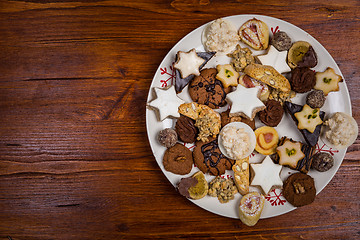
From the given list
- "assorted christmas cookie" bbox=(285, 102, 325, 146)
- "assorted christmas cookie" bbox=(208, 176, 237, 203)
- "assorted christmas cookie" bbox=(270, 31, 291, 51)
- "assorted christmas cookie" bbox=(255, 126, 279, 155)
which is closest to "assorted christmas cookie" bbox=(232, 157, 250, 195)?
"assorted christmas cookie" bbox=(208, 176, 237, 203)

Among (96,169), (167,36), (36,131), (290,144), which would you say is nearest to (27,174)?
(36,131)

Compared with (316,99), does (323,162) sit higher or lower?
lower

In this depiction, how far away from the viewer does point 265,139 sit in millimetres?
2641

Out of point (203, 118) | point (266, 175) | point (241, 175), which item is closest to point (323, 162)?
point (266, 175)

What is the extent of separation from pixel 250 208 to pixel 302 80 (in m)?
1.21

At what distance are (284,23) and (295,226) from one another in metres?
1.89

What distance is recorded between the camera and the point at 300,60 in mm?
2639

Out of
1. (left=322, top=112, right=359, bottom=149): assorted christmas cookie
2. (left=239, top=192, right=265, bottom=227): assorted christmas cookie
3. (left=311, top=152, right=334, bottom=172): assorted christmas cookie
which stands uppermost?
(left=322, top=112, right=359, bottom=149): assorted christmas cookie

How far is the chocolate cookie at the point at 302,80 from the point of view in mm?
2605

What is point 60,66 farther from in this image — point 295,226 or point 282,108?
point 295,226

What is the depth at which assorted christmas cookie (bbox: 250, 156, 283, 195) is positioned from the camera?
259 cm

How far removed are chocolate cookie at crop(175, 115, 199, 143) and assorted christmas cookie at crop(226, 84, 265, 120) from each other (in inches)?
14.5

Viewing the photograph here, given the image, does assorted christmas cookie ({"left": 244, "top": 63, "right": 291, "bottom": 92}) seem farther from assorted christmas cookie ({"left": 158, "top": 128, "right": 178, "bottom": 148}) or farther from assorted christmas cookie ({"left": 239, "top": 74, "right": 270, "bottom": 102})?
assorted christmas cookie ({"left": 158, "top": 128, "right": 178, "bottom": 148})

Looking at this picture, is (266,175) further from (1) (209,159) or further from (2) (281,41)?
(2) (281,41)
